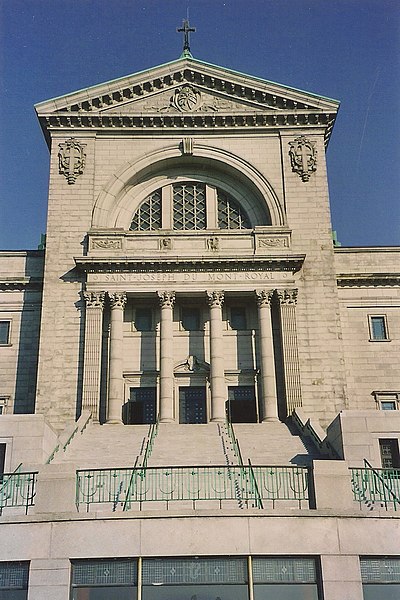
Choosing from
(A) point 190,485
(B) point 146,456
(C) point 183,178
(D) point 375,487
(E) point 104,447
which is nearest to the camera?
(D) point 375,487

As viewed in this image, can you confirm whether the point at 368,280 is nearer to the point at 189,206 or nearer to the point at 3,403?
the point at 189,206

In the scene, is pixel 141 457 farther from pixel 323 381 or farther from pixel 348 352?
pixel 348 352

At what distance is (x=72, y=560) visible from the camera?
17.4 metres

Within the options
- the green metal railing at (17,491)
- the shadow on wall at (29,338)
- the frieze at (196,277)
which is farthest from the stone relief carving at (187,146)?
the green metal railing at (17,491)

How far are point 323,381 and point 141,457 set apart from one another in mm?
12107

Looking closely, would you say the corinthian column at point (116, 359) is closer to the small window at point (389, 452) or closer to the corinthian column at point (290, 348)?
the corinthian column at point (290, 348)

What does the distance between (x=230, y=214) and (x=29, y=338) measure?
12.3 metres

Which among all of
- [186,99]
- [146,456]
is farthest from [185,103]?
[146,456]

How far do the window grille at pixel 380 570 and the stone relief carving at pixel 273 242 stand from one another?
22884 millimetres

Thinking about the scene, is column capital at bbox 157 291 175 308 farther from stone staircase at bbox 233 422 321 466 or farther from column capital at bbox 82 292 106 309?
stone staircase at bbox 233 422 321 466

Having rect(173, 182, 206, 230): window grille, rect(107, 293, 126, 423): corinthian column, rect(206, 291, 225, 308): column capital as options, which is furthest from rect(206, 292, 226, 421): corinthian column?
rect(173, 182, 206, 230): window grille

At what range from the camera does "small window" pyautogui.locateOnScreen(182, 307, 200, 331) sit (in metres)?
39.1

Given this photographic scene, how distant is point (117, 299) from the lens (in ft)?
123

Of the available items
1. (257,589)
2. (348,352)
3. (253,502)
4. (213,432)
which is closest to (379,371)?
(348,352)
